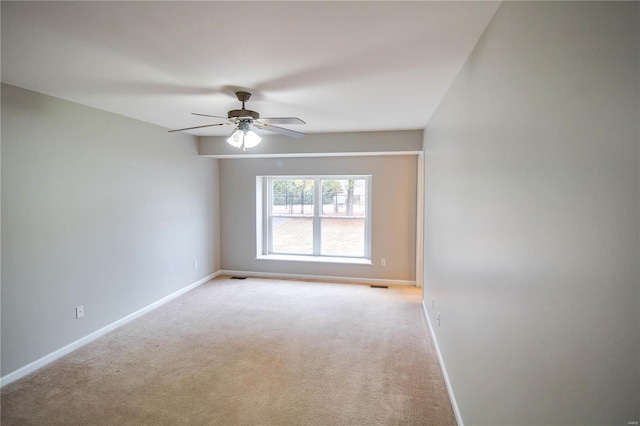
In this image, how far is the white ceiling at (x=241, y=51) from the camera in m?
1.48

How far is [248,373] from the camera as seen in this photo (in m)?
2.71

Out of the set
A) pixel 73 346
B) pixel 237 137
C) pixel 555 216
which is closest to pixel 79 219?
pixel 73 346

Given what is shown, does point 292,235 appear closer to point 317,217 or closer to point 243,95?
→ point 317,217

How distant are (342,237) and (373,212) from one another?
2.64 feet

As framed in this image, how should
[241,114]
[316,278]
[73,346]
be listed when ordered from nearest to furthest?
1. [241,114]
2. [73,346]
3. [316,278]

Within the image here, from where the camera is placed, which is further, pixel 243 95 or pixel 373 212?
pixel 373 212

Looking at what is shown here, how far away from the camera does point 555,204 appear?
0.98 metres

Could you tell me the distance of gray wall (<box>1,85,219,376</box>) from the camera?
8.51 feet

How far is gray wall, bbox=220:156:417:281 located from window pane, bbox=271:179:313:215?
1.13ft

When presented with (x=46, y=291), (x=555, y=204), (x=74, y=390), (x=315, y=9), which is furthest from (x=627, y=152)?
(x=46, y=291)

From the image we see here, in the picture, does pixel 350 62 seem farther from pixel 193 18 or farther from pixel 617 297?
pixel 617 297

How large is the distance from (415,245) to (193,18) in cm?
446

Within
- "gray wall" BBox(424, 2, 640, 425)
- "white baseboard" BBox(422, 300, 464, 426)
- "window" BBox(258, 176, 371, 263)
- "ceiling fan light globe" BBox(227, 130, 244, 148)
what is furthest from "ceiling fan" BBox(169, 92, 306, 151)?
"window" BBox(258, 176, 371, 263)

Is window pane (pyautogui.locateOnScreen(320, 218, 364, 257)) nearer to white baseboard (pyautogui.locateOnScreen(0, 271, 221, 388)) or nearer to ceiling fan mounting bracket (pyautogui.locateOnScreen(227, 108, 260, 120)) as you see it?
white baseboard (pyautogui.locateOnScreen(0, 271, 221, 388))
